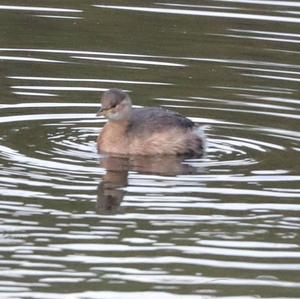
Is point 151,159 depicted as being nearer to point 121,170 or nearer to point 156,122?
point 156,122

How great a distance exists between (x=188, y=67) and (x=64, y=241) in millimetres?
7176

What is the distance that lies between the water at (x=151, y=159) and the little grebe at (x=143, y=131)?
20 cm

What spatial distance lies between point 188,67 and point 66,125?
10.3ft

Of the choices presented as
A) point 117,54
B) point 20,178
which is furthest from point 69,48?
point 20,178

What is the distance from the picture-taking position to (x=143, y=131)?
15125 mm

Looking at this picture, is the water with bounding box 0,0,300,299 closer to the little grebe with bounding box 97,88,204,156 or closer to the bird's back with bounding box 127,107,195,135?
the little grebe with bounding box 97,88,204,156

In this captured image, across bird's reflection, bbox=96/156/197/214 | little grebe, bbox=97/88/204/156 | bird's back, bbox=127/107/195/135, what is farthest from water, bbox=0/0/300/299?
bird's back, bbox=127/107/195/135

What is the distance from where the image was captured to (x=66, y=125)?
1579 centimetres

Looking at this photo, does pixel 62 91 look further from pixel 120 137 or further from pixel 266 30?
pixel 266 30

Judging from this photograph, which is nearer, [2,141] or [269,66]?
[2,141]

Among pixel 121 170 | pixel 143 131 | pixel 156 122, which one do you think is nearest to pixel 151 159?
pixel 143 131

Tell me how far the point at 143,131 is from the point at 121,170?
0.94 m

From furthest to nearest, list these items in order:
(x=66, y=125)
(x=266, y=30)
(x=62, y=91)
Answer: (x=266, y=30)
(x=62, y=91)
(x=66, y=125)

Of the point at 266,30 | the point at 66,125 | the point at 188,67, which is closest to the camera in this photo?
the point at 66,125
